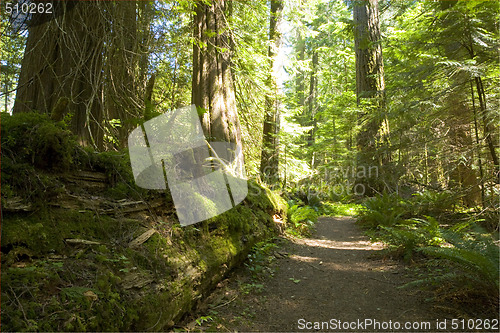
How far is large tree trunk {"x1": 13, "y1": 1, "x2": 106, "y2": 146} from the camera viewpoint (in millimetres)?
4184

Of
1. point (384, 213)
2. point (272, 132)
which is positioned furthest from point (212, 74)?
point (384, 213)

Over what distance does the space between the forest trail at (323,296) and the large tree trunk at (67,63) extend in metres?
3.20

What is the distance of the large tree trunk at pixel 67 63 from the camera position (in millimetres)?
4184

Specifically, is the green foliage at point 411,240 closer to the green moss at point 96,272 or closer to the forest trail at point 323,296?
the forest trail at point 323,296

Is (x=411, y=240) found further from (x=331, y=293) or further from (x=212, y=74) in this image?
(x=212, y=74)

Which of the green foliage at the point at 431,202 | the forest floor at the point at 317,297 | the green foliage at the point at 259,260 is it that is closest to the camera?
the forest floor at the point at 317,297

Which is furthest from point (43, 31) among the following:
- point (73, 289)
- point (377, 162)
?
point (377, 162)

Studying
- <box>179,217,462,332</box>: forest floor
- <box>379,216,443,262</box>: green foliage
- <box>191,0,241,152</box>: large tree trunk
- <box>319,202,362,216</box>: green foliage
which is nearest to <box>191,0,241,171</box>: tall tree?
<box>191,0,241,152</box>: large tree trunk

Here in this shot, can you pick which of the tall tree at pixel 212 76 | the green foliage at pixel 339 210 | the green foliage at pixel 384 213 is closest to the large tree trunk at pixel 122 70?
the tall tree at pixel 212 76

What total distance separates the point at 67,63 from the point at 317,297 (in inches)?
196

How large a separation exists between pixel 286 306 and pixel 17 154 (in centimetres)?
333

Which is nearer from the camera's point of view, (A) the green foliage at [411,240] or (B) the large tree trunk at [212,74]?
(A) the green foliage at [411,240]

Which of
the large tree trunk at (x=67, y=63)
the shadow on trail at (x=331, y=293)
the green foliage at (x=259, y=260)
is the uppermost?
the large tree trunk at (x=67, y=63)

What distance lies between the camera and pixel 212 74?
19.2ft
